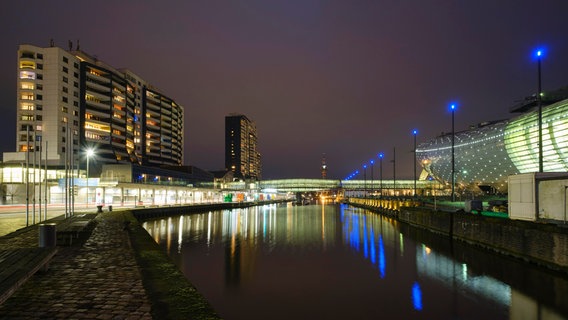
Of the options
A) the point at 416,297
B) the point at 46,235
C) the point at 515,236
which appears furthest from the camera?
the point at 515,236

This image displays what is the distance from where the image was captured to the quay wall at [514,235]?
20.4 metres

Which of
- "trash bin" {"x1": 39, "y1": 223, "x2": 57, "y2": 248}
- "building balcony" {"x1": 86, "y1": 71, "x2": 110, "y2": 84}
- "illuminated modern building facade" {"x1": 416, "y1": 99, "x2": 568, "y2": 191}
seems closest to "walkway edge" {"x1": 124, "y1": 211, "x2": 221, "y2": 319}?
"trash bin" {"x1": 39, "y1": 223, "x2": 57, "y2": 248}

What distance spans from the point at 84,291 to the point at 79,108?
136061mm

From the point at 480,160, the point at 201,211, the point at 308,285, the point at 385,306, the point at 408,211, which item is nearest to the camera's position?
the point at 385,306

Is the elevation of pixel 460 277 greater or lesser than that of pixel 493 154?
lesser

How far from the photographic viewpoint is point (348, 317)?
15.8 m

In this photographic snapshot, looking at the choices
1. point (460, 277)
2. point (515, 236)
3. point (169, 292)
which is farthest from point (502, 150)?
point (169, 292)

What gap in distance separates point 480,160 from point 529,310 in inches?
5042

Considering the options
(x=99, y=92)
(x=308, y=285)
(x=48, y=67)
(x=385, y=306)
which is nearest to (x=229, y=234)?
(x=308, y=285)

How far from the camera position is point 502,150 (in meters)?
118

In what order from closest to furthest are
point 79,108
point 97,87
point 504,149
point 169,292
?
point 169,292
point 504,149
point 79,108
point 97,87

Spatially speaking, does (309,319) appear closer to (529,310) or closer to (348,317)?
(348,317)

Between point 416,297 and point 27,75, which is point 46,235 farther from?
point 27,75

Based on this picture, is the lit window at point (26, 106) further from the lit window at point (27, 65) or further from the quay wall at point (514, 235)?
the quay wall at point (514, 235)
